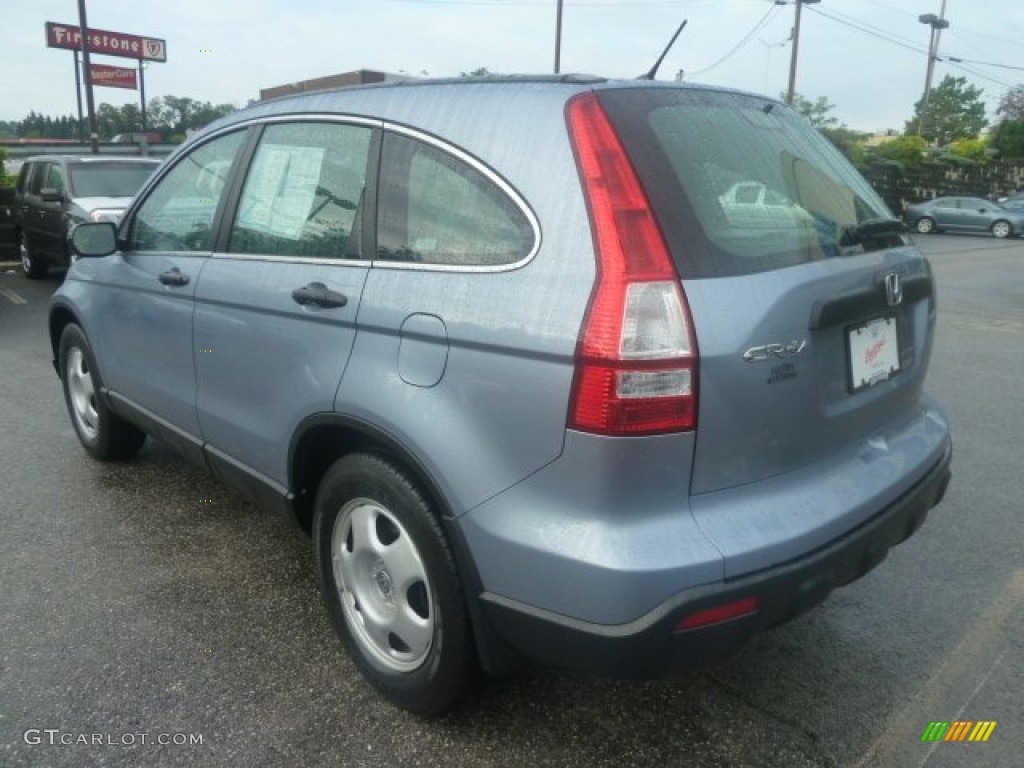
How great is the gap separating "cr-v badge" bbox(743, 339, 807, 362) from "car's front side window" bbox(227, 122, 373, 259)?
1166 millimetres

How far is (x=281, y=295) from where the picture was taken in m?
2.62

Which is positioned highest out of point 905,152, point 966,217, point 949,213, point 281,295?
point 905,152

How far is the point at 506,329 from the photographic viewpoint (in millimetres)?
1949

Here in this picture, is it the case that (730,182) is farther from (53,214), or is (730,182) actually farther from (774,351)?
(53,214)

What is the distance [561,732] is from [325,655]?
840mm

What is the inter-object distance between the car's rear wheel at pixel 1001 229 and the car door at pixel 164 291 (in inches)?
1177

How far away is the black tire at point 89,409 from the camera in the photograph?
4.22 m

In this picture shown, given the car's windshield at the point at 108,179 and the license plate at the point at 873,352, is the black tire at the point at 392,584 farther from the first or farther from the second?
the car's windshield at the point at 108,179

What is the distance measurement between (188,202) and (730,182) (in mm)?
2249

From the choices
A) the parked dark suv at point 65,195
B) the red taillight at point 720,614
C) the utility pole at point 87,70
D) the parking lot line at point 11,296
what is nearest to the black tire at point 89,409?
the red taillight at point 720,614

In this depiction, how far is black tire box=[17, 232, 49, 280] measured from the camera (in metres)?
11.8

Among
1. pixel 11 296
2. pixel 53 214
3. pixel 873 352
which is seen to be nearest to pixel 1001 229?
pixel 53 214

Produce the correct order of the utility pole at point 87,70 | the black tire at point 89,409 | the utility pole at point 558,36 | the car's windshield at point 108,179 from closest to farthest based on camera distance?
1. the black tire at point 89,409
2. the car's windshield at point 108,179
3. the utility pole at point 87,70
4. the utility pole at point 558,36

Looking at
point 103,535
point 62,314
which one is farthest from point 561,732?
point 62,314
